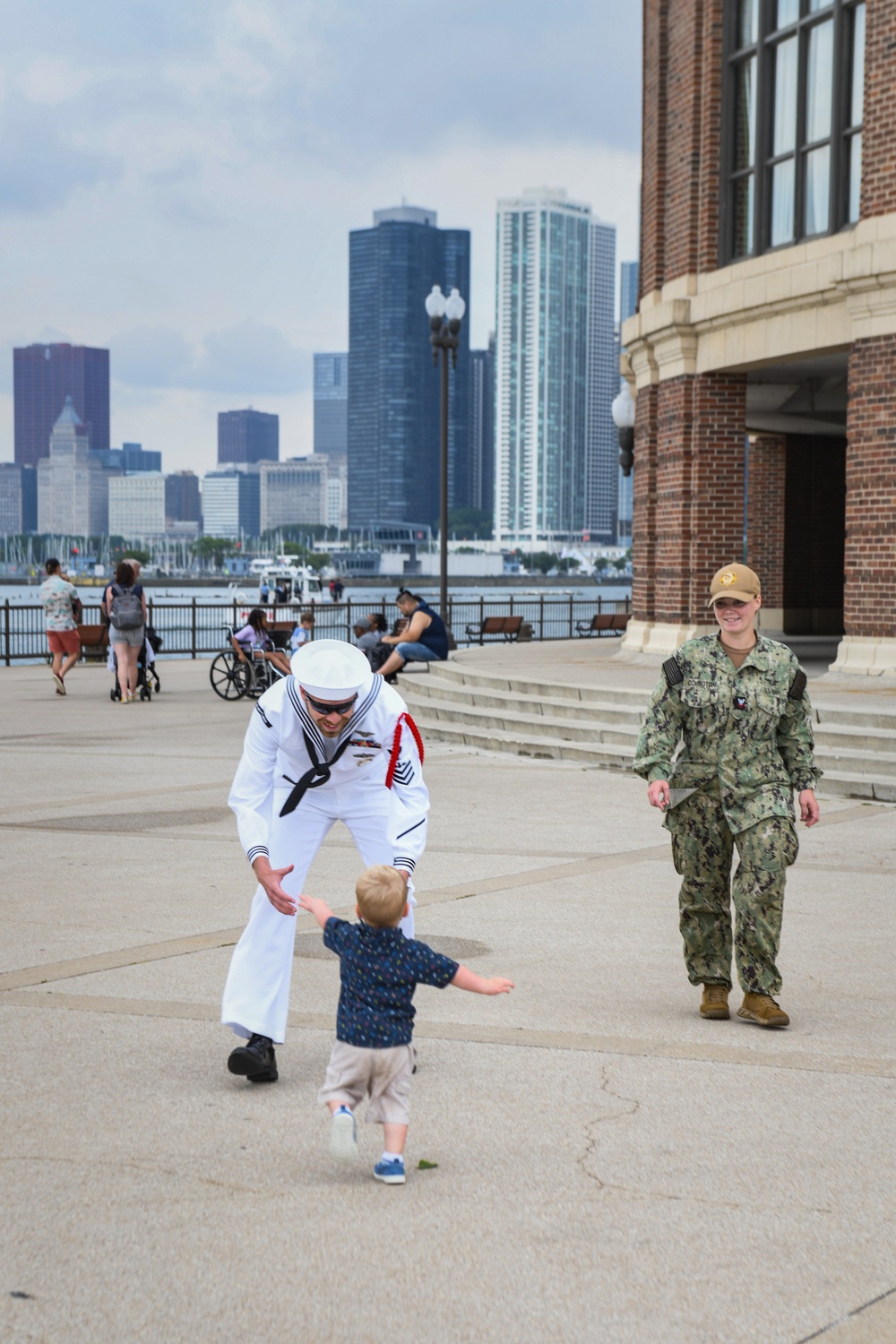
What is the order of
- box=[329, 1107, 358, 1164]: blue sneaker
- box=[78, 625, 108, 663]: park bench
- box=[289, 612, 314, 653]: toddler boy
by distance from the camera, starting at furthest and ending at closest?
box=[78, 625, 108, 663]: park bench → box=[289, 612, 314, 653]: toddler boy → box=[329, 1107, 358, 1164]: blue sneaker

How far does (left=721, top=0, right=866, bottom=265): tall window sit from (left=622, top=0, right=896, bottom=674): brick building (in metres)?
0.03

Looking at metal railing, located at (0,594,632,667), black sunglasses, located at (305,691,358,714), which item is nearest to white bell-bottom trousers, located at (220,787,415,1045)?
black sunglasses, located at (305,691,358,714)

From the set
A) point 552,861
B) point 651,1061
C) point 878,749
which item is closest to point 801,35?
point 878,749

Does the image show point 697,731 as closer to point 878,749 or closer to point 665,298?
point 878,749

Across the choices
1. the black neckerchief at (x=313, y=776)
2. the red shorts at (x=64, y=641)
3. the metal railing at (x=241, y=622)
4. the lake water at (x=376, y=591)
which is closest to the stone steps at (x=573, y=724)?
the metal railing at (x=241, y=622)

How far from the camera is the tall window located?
18.7 metres

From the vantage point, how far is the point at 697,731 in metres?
6.08

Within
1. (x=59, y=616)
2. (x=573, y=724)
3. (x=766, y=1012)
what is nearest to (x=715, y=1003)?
(x=766, y=1012)

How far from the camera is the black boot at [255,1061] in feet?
16.8

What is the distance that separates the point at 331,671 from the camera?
493 centimetres

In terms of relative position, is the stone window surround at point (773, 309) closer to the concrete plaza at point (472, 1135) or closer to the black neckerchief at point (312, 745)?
the concrete plaza at point (472, 1135)

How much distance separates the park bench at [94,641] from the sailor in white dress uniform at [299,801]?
24.0m

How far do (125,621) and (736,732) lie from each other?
15.2 meters

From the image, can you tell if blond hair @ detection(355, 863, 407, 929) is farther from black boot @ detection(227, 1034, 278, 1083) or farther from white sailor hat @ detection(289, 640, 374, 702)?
black boot @ detection(227, 1034, 278, 1083)
